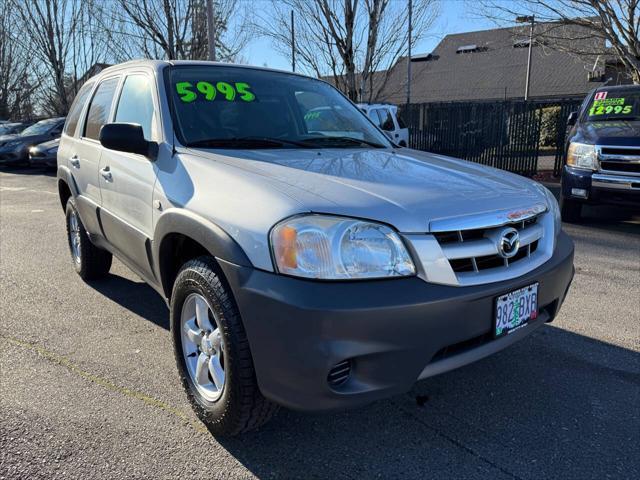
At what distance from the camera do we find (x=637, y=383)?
2.94m

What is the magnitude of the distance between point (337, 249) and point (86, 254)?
3.37 m

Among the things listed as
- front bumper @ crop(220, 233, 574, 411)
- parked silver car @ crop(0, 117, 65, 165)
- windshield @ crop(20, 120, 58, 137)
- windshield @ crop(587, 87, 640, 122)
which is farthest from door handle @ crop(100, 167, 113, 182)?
windshield @ crop(20, 120, 58, 137)

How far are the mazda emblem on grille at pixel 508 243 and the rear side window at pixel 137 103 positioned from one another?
6.53 ft

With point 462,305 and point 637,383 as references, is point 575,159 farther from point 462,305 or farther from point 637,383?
point 462,305

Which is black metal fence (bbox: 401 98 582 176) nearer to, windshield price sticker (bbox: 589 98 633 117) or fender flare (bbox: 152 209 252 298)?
windshield price sticker (bbox: 589 98 633 117)

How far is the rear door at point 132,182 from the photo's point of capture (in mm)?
2977

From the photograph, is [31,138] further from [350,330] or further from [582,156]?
[350,330]

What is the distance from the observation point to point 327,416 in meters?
2.67

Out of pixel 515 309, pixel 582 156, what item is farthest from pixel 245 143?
pixel 582 156

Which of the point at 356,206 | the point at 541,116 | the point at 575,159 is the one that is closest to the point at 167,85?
the point at 356,206

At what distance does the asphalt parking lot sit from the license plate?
555 mm

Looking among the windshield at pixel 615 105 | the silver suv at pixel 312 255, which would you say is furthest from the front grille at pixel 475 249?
the windshield at pixel 615 105

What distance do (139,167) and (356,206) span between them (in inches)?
60.6

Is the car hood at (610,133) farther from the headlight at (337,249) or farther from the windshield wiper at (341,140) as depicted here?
the headlight at (337,249)
